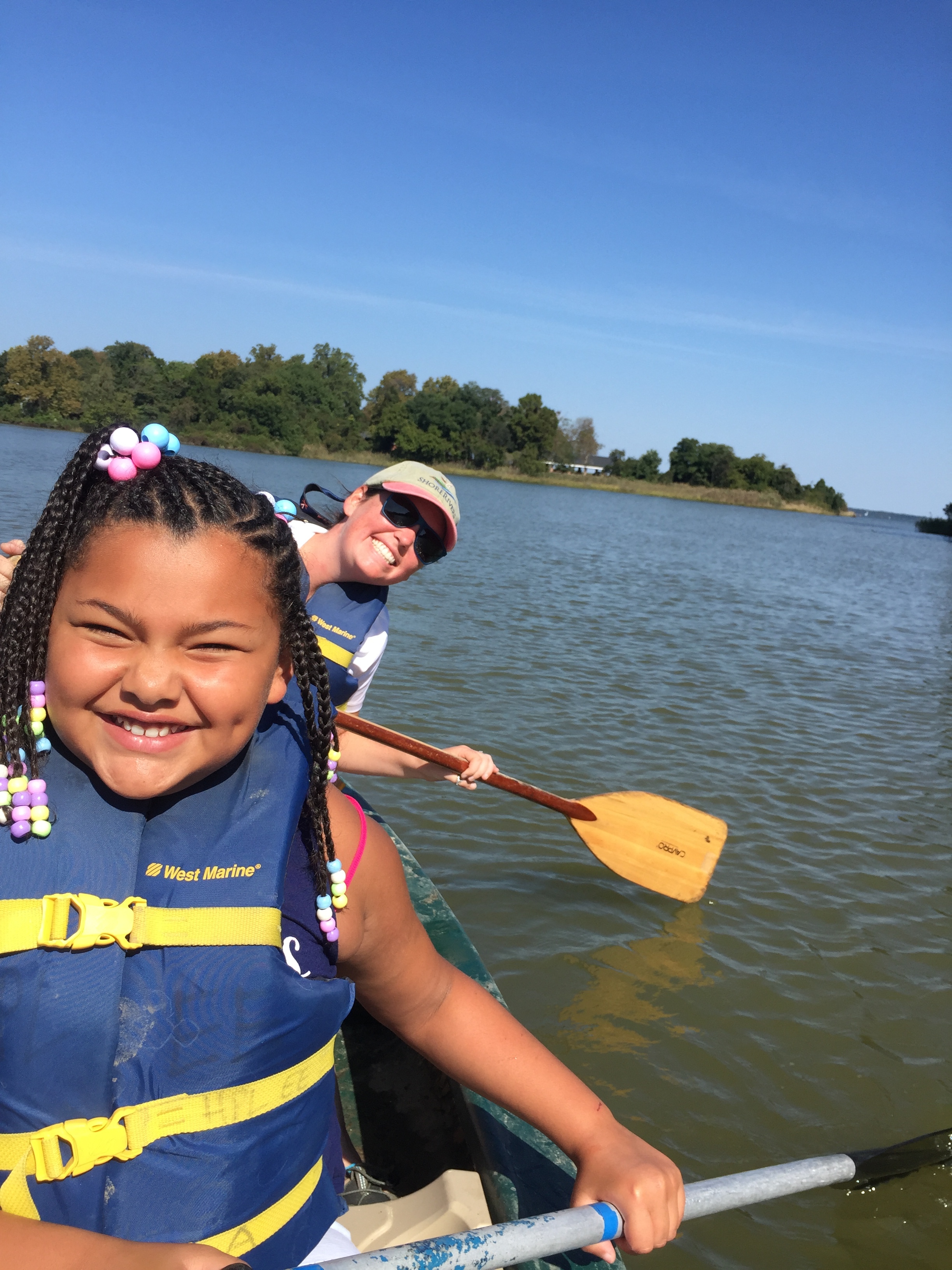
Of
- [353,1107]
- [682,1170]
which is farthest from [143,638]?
[682,1170]

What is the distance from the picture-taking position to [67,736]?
117 cm

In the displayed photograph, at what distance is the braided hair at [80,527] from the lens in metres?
1.17

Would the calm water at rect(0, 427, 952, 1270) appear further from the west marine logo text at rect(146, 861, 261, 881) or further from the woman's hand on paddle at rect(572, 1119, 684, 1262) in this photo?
the woman's hand on paddle at rect(572, 1119, 684, 1262)

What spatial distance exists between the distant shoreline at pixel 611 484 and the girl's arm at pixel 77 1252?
63.7 meters

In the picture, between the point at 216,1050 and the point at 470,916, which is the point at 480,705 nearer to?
the point at 470,916

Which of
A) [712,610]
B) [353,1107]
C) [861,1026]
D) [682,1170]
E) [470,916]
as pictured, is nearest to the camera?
[353,1107]

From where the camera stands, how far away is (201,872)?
1.23 m

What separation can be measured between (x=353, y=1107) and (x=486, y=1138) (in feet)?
2.15

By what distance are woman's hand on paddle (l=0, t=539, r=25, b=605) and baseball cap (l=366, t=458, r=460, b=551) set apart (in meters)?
1.13

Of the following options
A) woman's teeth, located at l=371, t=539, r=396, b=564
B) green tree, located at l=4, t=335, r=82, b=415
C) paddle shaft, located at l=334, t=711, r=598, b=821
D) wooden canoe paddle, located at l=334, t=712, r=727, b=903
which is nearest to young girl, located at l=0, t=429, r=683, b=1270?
woman's teeth, located at l=371, t=539, r=396, b=564

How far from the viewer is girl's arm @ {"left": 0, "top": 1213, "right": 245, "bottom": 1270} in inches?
40.3

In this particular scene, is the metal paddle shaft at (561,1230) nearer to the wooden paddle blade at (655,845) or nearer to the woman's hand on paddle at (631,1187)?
the woman's hand on paddle at (631,1187)

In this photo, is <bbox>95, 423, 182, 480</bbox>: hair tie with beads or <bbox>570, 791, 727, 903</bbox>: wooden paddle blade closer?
<bbox>95, 423, 182, 480</bbox>: hair tie with beads

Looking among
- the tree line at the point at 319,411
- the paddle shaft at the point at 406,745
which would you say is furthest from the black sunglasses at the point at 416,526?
the tree line at the point at 319,411
